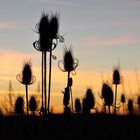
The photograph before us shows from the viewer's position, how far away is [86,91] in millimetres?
25578

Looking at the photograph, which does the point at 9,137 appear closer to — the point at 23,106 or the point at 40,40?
the point at 40,40

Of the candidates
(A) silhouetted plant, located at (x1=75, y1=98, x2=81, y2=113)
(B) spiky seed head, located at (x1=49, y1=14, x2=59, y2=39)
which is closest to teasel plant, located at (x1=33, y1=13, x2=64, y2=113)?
(B) spiky seed head, located at (x1=49, y1=14, x2=59, y2=39)

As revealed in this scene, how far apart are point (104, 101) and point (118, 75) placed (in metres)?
1.82

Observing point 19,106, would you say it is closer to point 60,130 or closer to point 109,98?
point 109,98

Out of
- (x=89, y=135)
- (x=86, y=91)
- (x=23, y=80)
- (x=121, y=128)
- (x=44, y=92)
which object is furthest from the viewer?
(x=86, y=91)

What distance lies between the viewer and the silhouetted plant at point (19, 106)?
22453mm

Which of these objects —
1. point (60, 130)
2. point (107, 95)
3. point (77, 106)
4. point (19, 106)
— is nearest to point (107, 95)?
point (107, 95)

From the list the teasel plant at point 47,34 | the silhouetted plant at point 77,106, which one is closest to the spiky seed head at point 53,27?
the teasel plant at point 47,34

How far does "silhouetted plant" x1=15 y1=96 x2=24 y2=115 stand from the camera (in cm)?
2245

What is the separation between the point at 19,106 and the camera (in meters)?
23.0

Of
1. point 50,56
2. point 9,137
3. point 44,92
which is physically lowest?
point 9,137

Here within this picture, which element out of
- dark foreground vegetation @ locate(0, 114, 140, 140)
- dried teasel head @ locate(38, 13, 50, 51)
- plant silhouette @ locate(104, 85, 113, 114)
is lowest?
dark foreground vegetation @ locate(0, 114, 140, 140)

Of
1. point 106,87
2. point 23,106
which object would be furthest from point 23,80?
point 106,87

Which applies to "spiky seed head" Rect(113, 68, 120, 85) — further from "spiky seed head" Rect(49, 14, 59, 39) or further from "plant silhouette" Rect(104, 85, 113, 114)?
"spiky seed head" Rect(49, 14, 59, 39)
